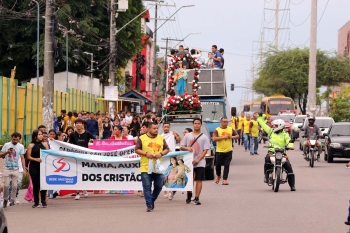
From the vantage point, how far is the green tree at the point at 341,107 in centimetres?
4872

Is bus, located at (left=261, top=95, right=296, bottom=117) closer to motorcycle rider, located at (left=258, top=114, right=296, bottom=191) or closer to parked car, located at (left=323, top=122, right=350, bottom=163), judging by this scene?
parked car, located at (left=323, top=122, right=350, bottom=163)

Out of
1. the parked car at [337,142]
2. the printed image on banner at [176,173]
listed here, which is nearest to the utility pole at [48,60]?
the printed image on banner at [176,173]

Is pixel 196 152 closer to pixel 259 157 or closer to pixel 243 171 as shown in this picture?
pixel 243 171

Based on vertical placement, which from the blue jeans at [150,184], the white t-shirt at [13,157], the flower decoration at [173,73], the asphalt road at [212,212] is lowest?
the asphalt road at [212,212]

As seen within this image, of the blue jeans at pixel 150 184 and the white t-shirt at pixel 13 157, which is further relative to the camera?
the white t-shirt at pixel 13 157

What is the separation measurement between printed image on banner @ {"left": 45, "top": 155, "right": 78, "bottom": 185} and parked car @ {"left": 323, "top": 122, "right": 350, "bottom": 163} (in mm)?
14196

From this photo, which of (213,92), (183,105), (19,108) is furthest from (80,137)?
(19,108)

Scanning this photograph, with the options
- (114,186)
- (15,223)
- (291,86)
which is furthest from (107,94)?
(291,86)

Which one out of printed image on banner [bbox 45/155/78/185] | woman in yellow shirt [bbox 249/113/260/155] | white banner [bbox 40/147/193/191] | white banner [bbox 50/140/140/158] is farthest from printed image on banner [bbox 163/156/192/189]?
woman in yellow shirt [bbox 249/113/260/155]

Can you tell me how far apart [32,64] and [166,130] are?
40.7 meters

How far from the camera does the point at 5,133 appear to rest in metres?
28.1

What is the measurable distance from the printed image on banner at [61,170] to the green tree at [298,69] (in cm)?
6550

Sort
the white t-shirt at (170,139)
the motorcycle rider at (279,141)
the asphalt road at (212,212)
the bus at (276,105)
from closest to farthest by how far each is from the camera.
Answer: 1. the asphalt road at (212,212)
2. the white t-shirt at (170,139)
3. the motorcycle rider at (279,141)
4. the bus at (276,105)

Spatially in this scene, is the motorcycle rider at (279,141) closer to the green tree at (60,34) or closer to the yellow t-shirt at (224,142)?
the yellow t-shirt at (224,142)
